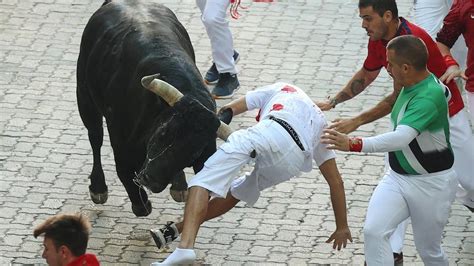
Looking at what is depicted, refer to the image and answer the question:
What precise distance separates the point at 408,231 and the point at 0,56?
18.1 feet

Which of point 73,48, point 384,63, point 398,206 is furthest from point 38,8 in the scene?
point 398,206

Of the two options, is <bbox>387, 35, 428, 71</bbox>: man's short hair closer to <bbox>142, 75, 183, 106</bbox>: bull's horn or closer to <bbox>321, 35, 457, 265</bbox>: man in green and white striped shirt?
→ <bbox>321, 35, 457, 265</bbox>: man in green and white striped shirt

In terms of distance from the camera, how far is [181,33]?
1016cm

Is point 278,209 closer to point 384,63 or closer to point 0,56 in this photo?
point 384,63

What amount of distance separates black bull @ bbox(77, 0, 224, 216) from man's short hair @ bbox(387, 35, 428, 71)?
1.31 meters

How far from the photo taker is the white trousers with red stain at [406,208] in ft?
27.4

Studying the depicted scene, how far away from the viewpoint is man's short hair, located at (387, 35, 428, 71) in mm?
8219

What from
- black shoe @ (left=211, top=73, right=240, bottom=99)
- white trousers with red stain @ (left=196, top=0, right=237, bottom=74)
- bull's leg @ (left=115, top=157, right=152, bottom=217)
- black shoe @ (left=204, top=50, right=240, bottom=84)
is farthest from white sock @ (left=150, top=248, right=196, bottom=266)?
black shoe @ (left=204, top=50, right=240, bottom=84)

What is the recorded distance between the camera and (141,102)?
9.16m

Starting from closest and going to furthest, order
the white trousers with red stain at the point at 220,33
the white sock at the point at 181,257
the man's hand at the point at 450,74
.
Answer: the white sock at the point at 181,257
the man's hand at the point at 450,74
the white trousers with red stain at the point at 220,33

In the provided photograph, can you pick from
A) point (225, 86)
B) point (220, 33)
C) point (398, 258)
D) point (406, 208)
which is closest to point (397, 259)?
point (398, 258)

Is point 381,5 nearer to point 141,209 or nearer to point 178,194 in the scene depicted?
point 178,194

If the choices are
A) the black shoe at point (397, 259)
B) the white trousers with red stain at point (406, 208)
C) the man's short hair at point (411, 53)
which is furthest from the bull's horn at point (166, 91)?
the black shoe at point (397, 259)

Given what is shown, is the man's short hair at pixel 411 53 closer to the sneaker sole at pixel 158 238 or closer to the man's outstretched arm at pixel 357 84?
the man's outstretched arm at pixel 357 84
